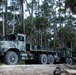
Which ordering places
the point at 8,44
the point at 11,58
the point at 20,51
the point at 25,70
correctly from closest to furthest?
the point at 25,70
the point at 11,58
the point at 8,44
the point at 20,51

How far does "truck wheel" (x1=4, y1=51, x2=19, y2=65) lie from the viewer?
71.2ft

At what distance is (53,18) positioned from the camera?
213 feet

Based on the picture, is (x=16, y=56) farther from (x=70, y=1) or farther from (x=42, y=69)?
(x=70, y=1)

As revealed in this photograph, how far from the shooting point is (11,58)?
72.1 feet

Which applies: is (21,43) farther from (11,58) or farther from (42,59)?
(42,59)

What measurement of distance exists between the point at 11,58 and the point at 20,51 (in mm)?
1684

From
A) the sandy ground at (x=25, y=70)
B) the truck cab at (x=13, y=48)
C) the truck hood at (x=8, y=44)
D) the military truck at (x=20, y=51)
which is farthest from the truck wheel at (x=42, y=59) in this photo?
the sandy ground at (x=25, y=70)

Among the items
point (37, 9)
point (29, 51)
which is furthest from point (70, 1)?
point (37, 9)

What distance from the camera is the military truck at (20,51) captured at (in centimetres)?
2191

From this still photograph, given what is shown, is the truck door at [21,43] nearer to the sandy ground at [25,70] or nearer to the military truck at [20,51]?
the military truck at [20,51]

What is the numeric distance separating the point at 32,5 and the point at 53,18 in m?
14.6

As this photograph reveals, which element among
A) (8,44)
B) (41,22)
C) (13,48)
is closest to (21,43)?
(13,48)

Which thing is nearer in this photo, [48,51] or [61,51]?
[48,51]

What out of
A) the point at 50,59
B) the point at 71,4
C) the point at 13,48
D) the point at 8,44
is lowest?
the point at 50,59
